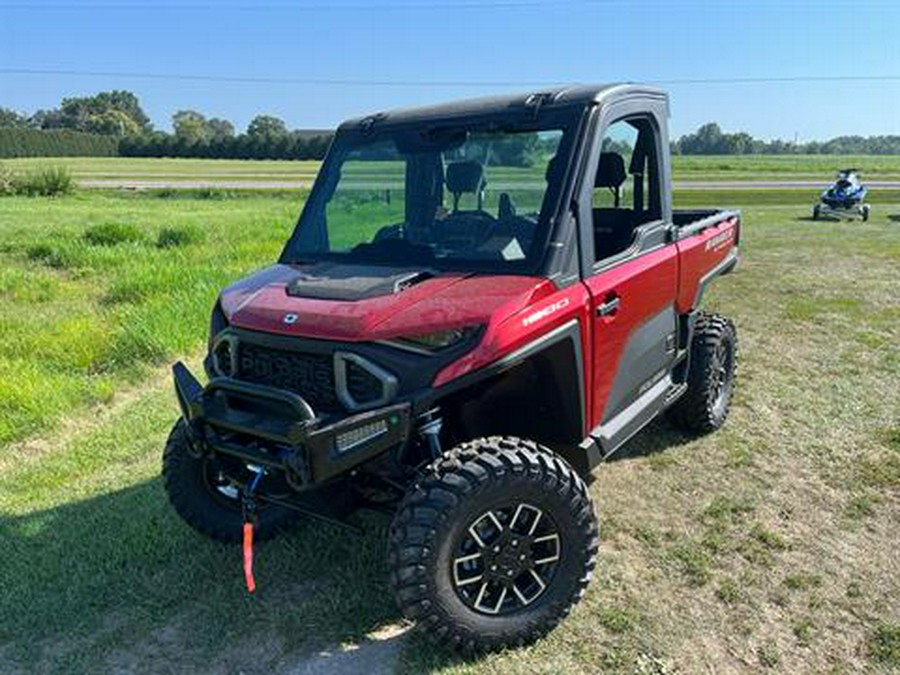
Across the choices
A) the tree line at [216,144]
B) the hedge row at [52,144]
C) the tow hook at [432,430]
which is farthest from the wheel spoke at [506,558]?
the hedge row at [52,144]

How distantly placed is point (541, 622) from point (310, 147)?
6647 cm

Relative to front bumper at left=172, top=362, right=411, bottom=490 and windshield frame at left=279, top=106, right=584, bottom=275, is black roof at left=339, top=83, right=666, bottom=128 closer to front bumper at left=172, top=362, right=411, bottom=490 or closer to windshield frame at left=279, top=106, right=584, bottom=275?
windshield frame at left=279, top=106, right=584, bottom=275

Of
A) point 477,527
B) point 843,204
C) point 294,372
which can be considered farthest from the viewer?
point 843,204

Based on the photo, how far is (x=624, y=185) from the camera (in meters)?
4.06

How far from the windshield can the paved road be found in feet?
96.4

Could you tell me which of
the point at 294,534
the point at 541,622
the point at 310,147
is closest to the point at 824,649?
the point at 541,622

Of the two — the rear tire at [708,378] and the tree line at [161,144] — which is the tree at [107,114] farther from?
the rear tire at [708,378]

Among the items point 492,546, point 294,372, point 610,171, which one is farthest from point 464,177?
point 492,546

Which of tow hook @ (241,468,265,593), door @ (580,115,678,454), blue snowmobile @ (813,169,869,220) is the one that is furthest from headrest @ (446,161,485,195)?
blue snowmobile @ (813,169,869,220)

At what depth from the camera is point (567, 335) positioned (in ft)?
10.4

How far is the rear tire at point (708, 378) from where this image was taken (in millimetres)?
4852

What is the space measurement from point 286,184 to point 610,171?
38.6 metres

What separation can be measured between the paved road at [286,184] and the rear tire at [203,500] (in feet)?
98.5

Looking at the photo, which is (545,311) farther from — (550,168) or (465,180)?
(465,180)
